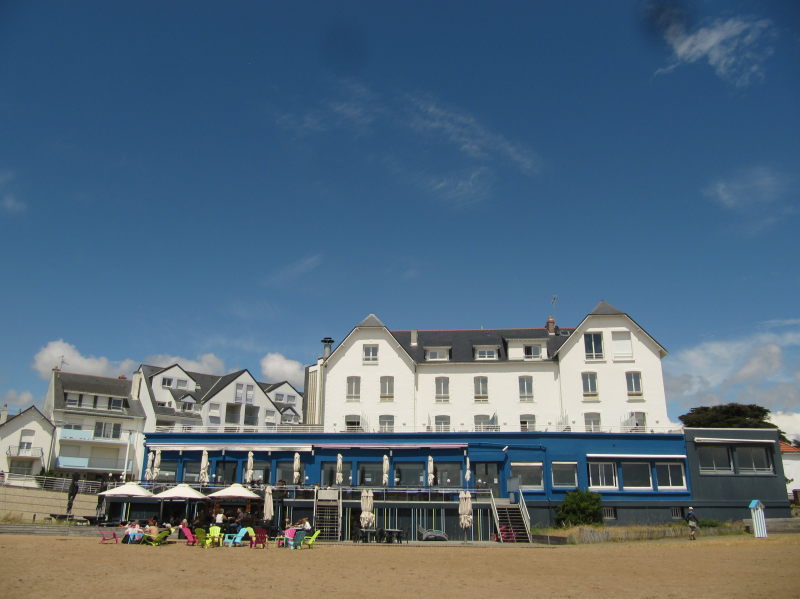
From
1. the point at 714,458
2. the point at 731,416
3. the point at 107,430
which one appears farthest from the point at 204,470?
the point at 731,416

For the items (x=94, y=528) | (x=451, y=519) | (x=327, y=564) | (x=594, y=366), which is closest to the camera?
(x=327, y=564)

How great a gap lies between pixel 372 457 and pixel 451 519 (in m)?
6.51

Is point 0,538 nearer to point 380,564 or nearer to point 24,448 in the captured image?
point 380,564

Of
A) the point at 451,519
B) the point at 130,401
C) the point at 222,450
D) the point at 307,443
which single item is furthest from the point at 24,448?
the point at 451,519

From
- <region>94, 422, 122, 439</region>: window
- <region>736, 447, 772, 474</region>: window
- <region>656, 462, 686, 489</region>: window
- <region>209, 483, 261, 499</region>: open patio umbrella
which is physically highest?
<region>94, 422, 122, 439</region>: window

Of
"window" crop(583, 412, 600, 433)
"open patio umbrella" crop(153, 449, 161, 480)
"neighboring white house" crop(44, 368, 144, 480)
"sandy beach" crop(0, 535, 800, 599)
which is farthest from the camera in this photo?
"neighboring white house" crop(44, 368, 144, 480)

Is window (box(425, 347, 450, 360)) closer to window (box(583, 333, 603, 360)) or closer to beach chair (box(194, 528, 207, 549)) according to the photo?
window (box(583, 333, 603, 360))

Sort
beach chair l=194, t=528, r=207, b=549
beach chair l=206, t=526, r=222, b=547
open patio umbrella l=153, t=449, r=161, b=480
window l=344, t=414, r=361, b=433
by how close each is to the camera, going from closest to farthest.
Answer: beach chair l=194, t=528, r=207, b=549 < beach chair l=206, t=526, r=222, b=547 < open patio umbrella l=153, t=449, r=161, b=480 < window l=344, t=414, r=361, b=433

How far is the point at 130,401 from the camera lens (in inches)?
2435

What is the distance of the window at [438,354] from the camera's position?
4503 centimetres

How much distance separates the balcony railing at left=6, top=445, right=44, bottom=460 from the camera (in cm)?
5369

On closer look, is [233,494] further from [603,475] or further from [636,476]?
[636,476]

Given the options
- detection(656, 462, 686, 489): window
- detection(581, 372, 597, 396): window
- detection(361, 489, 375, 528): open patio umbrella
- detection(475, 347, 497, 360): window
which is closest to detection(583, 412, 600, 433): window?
detection(581, 372, 597, 396): window

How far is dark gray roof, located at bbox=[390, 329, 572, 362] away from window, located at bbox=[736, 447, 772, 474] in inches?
483
